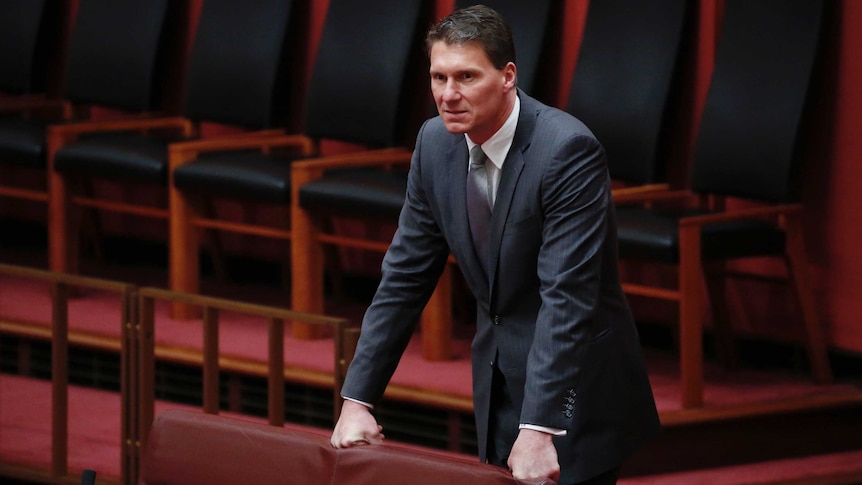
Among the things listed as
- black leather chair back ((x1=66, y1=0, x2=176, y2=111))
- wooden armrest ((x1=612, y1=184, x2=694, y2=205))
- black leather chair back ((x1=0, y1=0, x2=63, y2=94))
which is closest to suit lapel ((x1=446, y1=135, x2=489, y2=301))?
wooden armrest ((x1=612, y1=184, x2=694, y2=205))

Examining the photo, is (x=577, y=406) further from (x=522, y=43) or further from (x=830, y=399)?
(x=522, y=43)

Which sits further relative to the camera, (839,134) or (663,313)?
(663,313)

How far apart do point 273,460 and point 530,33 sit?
2350 millimetres

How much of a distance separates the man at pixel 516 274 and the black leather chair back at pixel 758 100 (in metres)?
1.69

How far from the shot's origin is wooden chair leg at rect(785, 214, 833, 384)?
3.50 meters

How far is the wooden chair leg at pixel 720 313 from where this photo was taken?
3623mm

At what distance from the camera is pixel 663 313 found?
3.84 m

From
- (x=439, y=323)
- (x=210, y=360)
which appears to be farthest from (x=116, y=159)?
(x=210, y=360)

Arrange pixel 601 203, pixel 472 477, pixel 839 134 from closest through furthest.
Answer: pixel 472 477 < pixel 601 203 < pixel 839 134

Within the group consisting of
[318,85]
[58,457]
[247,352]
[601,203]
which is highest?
[601,203]

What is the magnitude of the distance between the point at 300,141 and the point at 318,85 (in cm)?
17

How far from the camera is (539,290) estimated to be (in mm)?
1833

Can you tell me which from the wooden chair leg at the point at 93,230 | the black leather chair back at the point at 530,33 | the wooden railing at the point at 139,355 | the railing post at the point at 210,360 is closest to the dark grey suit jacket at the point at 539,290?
the wooden railing at the point at 139,355

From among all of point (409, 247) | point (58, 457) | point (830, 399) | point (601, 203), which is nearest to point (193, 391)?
point (58, 457)
